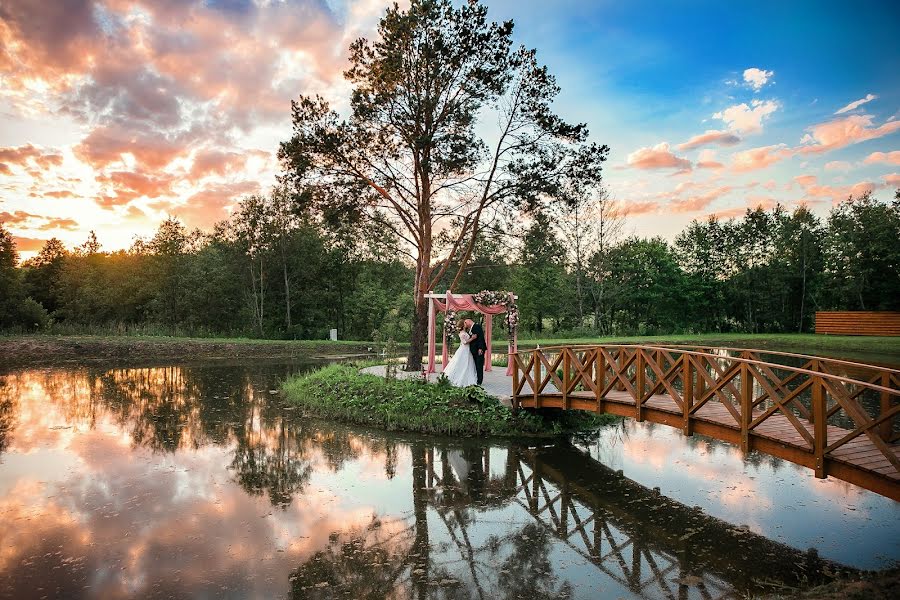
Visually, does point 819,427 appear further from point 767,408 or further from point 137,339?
point 137,339

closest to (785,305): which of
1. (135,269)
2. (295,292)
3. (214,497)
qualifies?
(295,292)

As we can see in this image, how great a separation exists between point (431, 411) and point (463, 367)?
95.5 inches

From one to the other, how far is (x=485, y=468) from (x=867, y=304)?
4321 centimetres

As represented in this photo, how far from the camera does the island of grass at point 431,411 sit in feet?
39.5

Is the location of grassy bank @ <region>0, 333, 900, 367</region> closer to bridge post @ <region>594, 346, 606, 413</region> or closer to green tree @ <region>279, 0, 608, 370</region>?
green tree @ <region>279, 0, 608, 370</region>

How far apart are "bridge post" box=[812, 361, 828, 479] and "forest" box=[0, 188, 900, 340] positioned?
29007mm

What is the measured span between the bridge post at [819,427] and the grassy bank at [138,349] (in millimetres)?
26727

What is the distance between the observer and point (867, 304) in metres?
39.3

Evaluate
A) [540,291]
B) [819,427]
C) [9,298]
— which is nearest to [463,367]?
[819,427]

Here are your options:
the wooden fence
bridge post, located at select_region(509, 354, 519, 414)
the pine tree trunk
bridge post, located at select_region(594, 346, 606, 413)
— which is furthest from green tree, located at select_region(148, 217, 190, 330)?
the wooden fence

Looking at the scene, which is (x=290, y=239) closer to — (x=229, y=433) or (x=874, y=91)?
(x=229, y=433)

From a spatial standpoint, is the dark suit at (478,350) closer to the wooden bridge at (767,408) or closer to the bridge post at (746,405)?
the wooden bridge at (767,408)

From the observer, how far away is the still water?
17.7ft

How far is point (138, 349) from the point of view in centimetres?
2792
